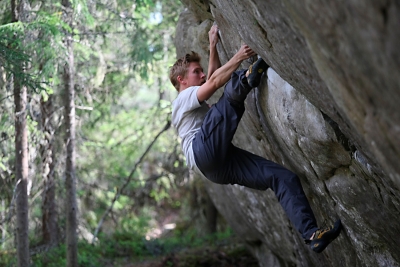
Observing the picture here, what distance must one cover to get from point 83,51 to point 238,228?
5.27 meters

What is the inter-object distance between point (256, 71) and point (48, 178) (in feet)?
23.2

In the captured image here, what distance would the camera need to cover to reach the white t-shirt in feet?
17.7

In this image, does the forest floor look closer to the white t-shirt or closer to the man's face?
the white t-shirt

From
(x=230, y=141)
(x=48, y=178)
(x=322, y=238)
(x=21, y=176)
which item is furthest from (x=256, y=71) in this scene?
(x=48, y=178)

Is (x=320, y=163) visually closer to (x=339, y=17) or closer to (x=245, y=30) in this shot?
(x=245, y=30)

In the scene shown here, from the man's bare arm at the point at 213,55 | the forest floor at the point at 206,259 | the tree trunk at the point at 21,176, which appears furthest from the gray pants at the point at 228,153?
the forest floor at the point at 206,259

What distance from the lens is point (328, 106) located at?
13.8ft

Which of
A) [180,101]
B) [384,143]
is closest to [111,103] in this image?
[180,101]

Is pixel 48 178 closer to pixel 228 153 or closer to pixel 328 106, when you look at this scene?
pixel 228 153

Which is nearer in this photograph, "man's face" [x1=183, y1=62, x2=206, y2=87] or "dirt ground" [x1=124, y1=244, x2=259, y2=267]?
"man's face" [x1=183, y1=62, x2=206, y2=87]

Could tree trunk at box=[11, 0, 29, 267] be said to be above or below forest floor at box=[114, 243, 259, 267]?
above

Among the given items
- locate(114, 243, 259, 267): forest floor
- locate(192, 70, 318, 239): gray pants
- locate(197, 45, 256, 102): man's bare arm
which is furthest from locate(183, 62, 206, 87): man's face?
locate(114, 243, 259, 267): forest floor

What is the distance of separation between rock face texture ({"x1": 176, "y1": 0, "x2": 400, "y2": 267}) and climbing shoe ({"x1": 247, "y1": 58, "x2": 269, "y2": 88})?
0.14m

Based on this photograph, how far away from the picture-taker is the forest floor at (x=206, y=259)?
11445 millimetres
